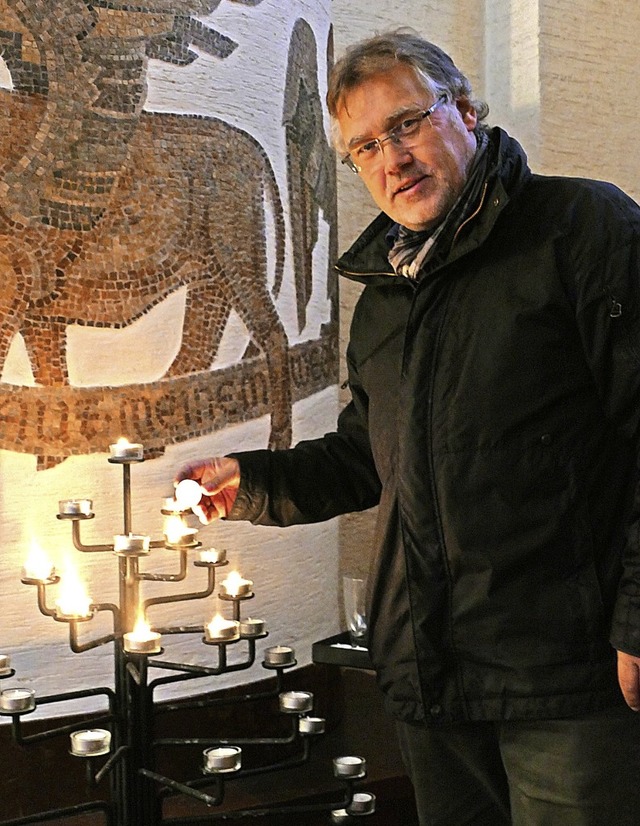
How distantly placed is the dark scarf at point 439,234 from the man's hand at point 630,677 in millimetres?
651

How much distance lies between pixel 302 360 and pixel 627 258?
168 centimetres

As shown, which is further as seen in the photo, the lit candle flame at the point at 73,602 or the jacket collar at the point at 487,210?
the lit candle flame at the point at 73,602

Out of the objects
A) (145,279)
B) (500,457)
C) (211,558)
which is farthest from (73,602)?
(500,457)

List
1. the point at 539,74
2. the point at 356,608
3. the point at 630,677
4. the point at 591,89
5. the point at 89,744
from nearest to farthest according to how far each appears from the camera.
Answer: the point at 630,677, the point at 89,744, the point at 356,608, the point at 539,74, the point at 591,89

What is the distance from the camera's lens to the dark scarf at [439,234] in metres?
1.67

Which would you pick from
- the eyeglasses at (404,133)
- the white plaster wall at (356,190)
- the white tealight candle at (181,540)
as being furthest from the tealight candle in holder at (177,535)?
the white plaster wall at (356,190)

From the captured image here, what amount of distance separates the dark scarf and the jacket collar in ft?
0.04

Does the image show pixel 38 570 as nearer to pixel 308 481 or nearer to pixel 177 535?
pixel 177 535

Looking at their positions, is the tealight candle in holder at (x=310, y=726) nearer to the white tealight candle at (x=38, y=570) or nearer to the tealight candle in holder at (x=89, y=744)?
the tealight candle in holder at (x=89, y=744)

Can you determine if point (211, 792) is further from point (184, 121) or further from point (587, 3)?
point (587, 3)

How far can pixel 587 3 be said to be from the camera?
4.08 m

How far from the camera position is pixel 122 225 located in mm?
2746

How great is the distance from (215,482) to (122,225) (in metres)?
0.98

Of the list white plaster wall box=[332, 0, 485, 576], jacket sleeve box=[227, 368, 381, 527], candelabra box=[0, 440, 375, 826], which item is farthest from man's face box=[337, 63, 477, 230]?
white plaster wall box=[332, 0, 485, 576]
